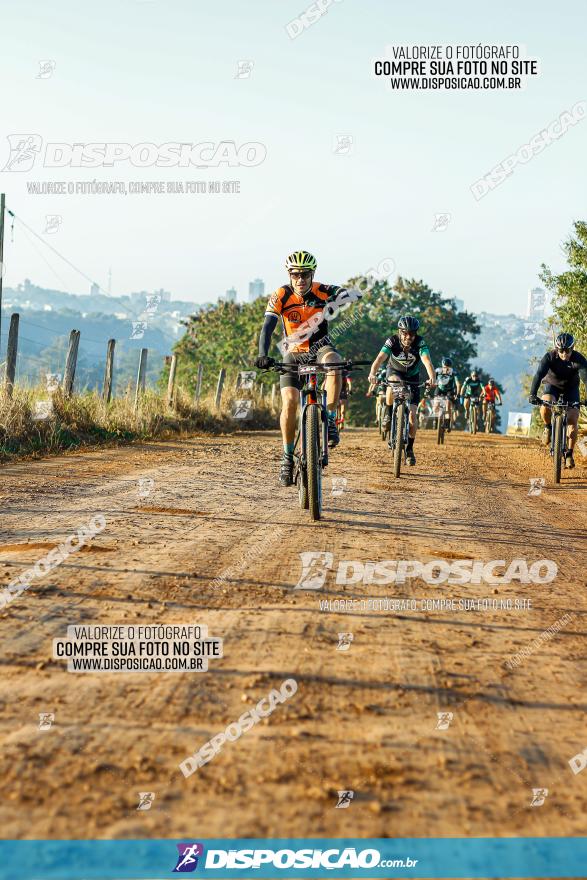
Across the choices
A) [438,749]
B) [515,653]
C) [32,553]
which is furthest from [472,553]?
[438,749]

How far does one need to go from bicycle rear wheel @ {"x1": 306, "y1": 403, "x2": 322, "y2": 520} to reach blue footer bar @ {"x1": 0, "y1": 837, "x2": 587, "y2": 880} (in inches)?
223

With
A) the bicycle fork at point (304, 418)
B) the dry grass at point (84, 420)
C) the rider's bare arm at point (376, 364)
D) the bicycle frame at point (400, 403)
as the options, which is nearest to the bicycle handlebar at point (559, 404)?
the bicycle frame at point (400, 403)

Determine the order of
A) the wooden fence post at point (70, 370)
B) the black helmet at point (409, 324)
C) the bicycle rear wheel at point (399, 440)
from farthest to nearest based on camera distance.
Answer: the wooden fence post at point (70, 370)
the black helmet at point (409, 324)
the bicycle rear wheel at point (399, 440)

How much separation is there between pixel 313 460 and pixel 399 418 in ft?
15.1

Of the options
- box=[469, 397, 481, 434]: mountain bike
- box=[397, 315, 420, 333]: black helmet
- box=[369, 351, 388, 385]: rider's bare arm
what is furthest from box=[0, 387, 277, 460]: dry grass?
box=[469, 397, 481, 434]: mountain bike

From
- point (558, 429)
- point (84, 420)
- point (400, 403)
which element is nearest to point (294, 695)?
point (400, 403)

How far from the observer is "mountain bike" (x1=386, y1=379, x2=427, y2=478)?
1267 cm

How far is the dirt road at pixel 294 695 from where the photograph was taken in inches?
108

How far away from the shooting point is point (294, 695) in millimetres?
3674

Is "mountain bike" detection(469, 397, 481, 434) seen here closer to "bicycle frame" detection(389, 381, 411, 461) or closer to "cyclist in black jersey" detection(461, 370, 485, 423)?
"cyclist in black jersey" detection(461, 370, 485, 423)

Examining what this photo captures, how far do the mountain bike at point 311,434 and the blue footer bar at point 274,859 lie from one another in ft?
18.6

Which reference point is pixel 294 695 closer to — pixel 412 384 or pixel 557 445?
pixel 412 384

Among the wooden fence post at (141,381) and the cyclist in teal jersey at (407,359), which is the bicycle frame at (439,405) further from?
the cyclist in teal jersey at (407,359)

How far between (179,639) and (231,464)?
371 inches
